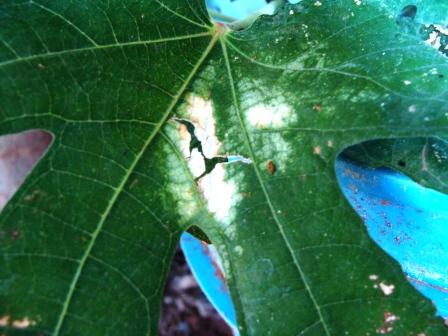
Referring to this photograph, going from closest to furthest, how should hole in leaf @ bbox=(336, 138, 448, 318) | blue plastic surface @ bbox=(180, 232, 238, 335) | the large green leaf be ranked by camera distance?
the large green leaf
hole in leaf @ bbox=(336, 138, 448, 318)
blue plastic surface @ bbox=(180, 232, 238, 335)

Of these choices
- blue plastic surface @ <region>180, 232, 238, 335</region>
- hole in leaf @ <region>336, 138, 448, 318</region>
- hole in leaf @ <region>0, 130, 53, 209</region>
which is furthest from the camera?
hole in leaf @ <region>0, 130, 53, 209</region>

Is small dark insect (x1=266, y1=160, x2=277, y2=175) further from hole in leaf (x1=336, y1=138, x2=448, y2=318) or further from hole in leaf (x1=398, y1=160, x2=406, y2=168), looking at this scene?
hole in leaf (x1=398, y1=160, x2=406, y2=168)

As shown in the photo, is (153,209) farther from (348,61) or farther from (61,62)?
(348,61)

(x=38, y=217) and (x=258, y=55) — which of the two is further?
(x=258, y=55)

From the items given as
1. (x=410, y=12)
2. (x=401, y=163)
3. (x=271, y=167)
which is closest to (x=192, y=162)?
(x=271, y=167)

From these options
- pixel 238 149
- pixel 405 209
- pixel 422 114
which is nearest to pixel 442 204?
pixel 405 209

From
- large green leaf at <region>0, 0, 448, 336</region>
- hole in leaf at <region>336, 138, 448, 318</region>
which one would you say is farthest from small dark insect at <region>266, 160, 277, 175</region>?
hole in leaf at <region>336, 138, 448, 318</region>

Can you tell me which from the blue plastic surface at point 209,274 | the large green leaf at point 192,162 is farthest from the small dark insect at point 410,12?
the blue plastic surface at point 209,274

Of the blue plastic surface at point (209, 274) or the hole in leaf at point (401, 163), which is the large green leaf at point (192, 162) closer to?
the hole in leaf at point (401, 163)
